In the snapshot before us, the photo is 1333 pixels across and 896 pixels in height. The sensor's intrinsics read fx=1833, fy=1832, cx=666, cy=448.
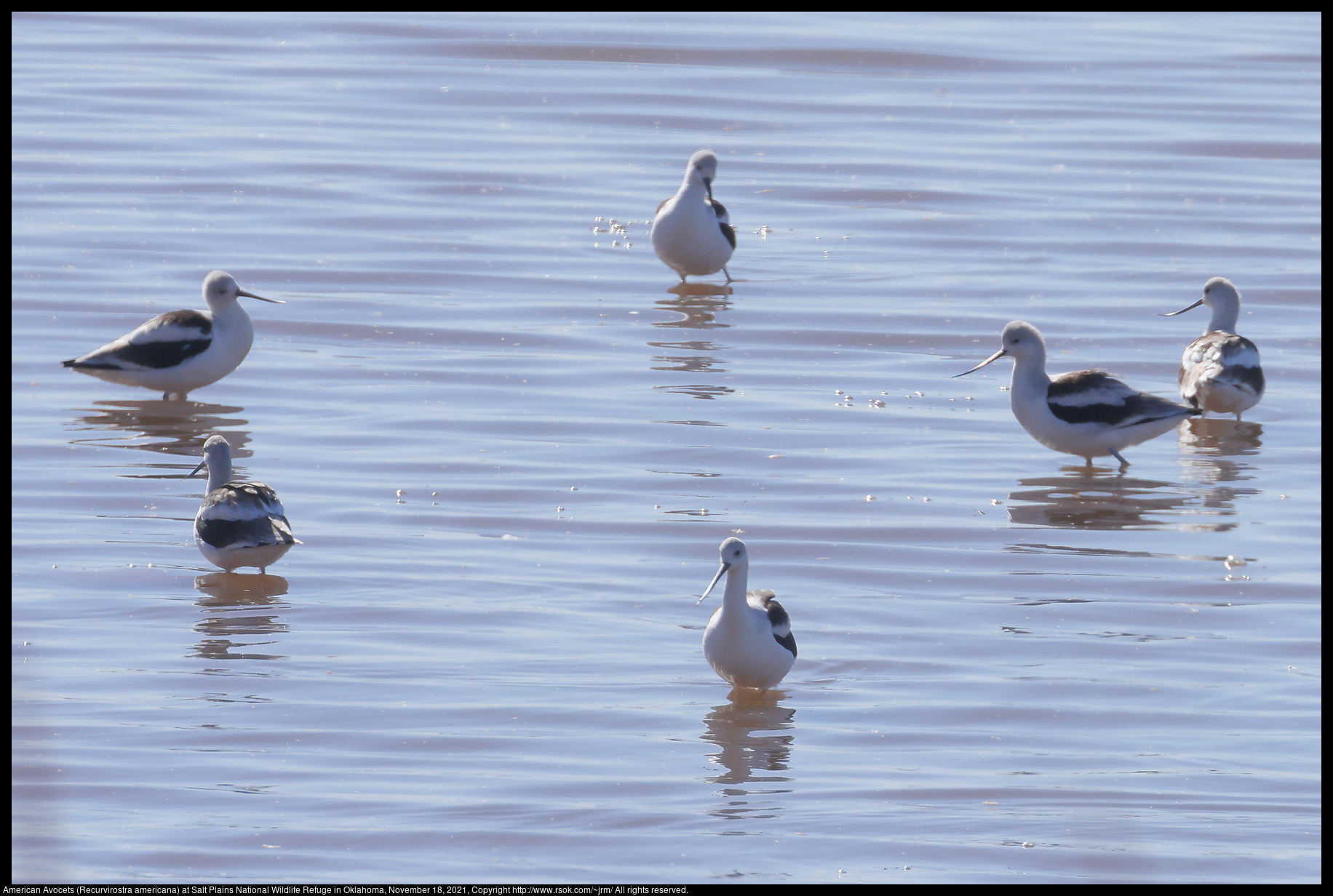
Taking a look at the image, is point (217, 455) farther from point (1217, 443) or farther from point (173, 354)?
point (1217, 443)

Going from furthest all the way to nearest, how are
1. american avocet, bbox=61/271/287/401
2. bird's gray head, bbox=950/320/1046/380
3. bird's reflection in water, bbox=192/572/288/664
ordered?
american avocet, bbox=61/271/287/401
bird's gray head, bbox=950/320/1046/380
bird's reflection in water, bbox=192/572/288/664

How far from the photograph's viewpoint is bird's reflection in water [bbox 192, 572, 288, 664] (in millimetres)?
7148

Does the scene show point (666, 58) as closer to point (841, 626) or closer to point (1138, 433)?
point (1138, 433)

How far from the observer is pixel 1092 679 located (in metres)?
6.98

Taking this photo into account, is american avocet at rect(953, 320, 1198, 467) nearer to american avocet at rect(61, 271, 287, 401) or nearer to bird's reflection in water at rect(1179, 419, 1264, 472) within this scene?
bird's reflection in water at rect(1179, 419, 1264, 472)

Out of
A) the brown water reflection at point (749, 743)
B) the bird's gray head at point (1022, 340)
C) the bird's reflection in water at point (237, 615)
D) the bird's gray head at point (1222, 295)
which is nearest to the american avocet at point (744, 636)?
the brown water reflection at point (749, 743)

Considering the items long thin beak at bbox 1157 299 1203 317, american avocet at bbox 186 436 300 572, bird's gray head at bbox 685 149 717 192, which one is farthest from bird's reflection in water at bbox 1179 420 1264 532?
bird's gray head at bbox 685 149 717 192

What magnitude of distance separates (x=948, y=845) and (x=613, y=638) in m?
2.15

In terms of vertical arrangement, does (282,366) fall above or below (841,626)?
above

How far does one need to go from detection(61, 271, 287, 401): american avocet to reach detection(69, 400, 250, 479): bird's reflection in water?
0.49 ft

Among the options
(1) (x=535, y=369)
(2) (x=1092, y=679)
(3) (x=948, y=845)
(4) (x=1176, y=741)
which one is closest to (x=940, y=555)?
(2) (x=1092, y=679)

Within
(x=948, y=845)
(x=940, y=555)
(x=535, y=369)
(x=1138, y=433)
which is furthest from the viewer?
(x=535, y=369)

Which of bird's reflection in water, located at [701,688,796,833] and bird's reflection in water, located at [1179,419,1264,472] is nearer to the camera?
bird's reflection in water, located at [701,688,796,833]

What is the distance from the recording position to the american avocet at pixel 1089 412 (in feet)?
32.8
